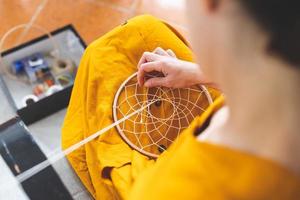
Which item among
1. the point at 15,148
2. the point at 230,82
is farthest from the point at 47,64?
the point at 230,82

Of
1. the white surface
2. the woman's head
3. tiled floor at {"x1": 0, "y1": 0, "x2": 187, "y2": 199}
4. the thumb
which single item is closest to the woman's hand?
the thumb

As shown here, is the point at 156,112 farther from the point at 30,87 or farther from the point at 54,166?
the point at 30,87

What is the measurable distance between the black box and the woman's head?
3.04ft

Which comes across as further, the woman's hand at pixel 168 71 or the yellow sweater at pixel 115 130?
the woman's hand at pixel 168 71

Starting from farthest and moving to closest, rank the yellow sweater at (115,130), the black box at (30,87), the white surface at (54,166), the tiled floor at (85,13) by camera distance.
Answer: the tiled floor at (85,13) → the black box at (30,87) → the white surface at (54,166) → the yellow sweater at (115,130)

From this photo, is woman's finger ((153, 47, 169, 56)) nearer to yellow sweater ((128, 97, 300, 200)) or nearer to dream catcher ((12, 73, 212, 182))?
dream catcher ((12, 73, 212, 182))

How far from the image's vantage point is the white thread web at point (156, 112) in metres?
0.97

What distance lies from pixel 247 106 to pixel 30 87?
3.75ft

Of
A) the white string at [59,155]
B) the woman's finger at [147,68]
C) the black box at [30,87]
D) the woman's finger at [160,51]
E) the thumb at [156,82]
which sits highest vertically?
the black box at [30,87]

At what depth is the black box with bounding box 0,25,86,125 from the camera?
1362 millimetres

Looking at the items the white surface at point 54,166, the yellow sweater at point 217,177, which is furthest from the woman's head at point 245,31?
the white surface at point 54,166

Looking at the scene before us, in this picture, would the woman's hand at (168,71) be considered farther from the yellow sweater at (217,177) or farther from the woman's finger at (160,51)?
the yellow sweater at (217,177)

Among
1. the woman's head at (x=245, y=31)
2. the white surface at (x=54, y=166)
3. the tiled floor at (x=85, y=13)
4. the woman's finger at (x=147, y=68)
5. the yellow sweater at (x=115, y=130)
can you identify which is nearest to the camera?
the woman's head at (x=245, y=31)

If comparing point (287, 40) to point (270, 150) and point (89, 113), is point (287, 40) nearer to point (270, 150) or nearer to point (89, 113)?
point (270, 150)
